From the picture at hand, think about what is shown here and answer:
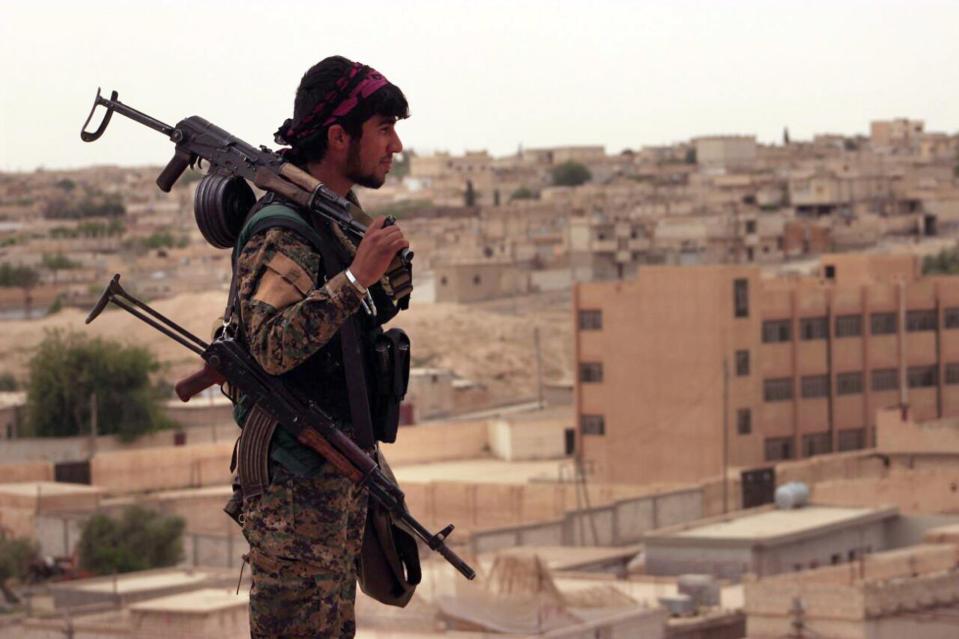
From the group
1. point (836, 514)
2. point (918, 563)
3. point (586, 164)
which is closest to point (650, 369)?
point (836, 514)

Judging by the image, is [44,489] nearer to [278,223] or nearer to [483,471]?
[483,471]

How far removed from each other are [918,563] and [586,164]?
105501mm

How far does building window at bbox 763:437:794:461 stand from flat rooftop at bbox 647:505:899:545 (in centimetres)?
826

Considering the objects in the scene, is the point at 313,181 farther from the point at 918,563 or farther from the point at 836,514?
the point at 836,514

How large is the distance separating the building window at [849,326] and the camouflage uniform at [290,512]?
40402 mm

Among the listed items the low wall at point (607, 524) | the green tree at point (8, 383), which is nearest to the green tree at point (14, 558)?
the low wall at point (607, 524)

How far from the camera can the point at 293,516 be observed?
13.2 ft

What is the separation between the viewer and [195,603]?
24.2 m

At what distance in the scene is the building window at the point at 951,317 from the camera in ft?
150

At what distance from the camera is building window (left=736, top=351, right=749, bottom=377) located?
42.0m

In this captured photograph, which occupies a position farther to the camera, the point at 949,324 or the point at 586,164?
the point at 586,164

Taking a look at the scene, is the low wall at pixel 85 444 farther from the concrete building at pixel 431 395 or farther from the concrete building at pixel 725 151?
the concrete building at pixel 725 151

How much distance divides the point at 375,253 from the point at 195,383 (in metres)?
0.48

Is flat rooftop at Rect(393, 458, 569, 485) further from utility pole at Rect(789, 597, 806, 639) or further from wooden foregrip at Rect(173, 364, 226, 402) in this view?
wooden foregrip at Rect(173, 364, 226, 402)
